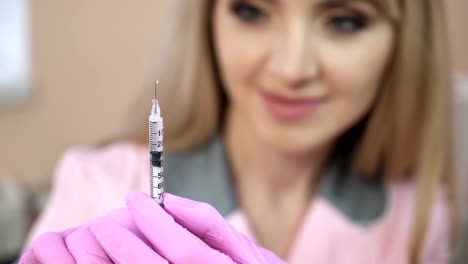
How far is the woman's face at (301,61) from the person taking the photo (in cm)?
73

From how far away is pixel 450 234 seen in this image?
0.90m

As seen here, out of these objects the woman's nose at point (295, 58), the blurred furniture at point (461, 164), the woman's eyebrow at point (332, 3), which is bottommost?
the blurred furniture at point (461, 164)

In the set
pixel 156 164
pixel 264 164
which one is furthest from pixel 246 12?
pixel 156 164

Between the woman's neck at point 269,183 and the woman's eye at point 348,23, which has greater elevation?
the woman's eye at point 348,23

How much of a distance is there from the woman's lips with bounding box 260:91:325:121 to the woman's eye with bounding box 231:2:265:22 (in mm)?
97

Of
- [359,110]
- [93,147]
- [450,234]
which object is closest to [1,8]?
[93,147]

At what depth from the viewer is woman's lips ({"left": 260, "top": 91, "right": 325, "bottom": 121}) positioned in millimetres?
755

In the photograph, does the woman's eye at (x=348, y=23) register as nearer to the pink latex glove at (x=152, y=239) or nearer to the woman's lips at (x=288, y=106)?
the woman's lips at (x=288, y=106)

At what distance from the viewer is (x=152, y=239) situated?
1.50 feet

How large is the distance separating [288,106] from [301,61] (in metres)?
0.06

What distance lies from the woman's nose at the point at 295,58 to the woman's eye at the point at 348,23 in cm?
4

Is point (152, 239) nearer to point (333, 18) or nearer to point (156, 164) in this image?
point (156, 164)

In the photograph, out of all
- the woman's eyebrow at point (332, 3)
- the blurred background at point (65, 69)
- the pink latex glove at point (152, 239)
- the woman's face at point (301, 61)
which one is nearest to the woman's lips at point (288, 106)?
the woman's face at point (301, 61)

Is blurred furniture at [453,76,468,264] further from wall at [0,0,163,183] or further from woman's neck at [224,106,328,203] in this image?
wall at [0,0,163,183]
